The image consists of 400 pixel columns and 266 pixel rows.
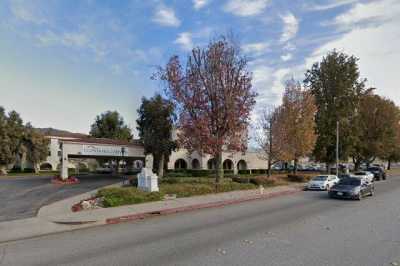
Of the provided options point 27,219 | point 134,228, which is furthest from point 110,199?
point 134,228

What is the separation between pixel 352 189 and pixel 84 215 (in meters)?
16.1

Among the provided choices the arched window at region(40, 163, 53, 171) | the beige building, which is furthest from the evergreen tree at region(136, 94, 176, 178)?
the arched window at region(40, 163, 53, 171)

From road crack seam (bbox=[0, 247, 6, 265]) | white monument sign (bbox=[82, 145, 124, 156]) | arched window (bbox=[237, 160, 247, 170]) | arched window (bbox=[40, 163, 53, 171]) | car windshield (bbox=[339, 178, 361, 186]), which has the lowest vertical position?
arched window (bbox=[40, 163, 53, 171])

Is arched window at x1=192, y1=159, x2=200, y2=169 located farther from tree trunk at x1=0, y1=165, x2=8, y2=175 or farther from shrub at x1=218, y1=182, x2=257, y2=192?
shrub at x1=218, y1=182, x2=257, y2=192

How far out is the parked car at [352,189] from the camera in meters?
20.5

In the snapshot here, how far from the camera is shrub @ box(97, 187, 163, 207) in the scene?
16.4 metres

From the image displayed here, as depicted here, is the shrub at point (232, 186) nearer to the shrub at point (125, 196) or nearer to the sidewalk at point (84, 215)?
the sidewalk at point (84, 215)

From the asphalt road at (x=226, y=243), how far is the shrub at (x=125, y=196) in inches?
156

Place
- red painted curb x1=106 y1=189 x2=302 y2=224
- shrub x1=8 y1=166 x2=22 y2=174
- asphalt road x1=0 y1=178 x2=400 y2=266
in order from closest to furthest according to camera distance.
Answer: asphalt road x1=0 y1=178 x2=400 y2=266 < red painted curb x1=106 y1=189 x2=302 y2=224 < shrub x1=8 y1=166 x2=22 y2=174

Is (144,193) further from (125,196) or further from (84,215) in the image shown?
(84,215)

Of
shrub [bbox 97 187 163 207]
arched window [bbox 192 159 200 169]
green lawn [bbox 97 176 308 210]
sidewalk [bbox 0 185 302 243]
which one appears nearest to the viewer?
sidewalk [bbox 0 185 302 243]

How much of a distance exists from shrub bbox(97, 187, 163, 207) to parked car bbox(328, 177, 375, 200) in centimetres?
1139

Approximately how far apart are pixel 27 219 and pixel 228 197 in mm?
11524

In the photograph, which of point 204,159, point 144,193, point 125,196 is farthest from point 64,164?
point 204,159
